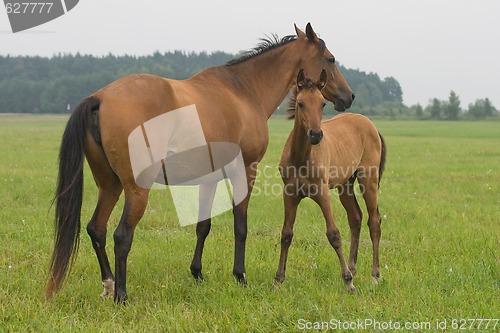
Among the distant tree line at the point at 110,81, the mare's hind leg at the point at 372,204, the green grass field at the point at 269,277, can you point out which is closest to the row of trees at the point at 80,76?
the distant tree line at the point at 110,81

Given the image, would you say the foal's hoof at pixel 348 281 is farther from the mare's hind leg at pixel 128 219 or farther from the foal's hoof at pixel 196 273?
the mare's hind leg at pixel 128 219

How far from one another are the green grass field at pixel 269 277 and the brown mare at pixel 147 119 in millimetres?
342

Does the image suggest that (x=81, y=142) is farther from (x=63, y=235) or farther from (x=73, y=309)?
(x=73, y=309)

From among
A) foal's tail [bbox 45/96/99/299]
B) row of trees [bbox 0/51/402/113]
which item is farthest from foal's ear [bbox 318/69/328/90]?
row of trees [bbox 0/51/402/113]

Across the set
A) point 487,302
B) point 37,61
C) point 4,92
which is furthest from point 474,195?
point 37,61

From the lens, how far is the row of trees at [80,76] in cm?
8938

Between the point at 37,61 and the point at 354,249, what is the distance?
434 ft

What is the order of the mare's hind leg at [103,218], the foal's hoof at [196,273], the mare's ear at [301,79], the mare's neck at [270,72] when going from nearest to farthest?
the mare's hind leg at [103,218], the mare's ear at [301,79], the foal's hoof at [196,273], the mare's neck at [270,72]

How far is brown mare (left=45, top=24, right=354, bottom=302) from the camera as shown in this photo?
4.23 meters

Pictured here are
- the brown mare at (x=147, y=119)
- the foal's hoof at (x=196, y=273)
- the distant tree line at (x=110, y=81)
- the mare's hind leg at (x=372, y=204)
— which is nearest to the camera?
the brown mare at (x=147, y=119)

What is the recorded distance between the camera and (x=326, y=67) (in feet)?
18.3

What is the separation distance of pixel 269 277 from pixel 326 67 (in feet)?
8.19

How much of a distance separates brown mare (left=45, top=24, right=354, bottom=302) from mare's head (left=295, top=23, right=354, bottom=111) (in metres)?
0.01

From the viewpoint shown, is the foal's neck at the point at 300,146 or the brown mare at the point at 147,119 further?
the foal's neck at the point at 300,146
